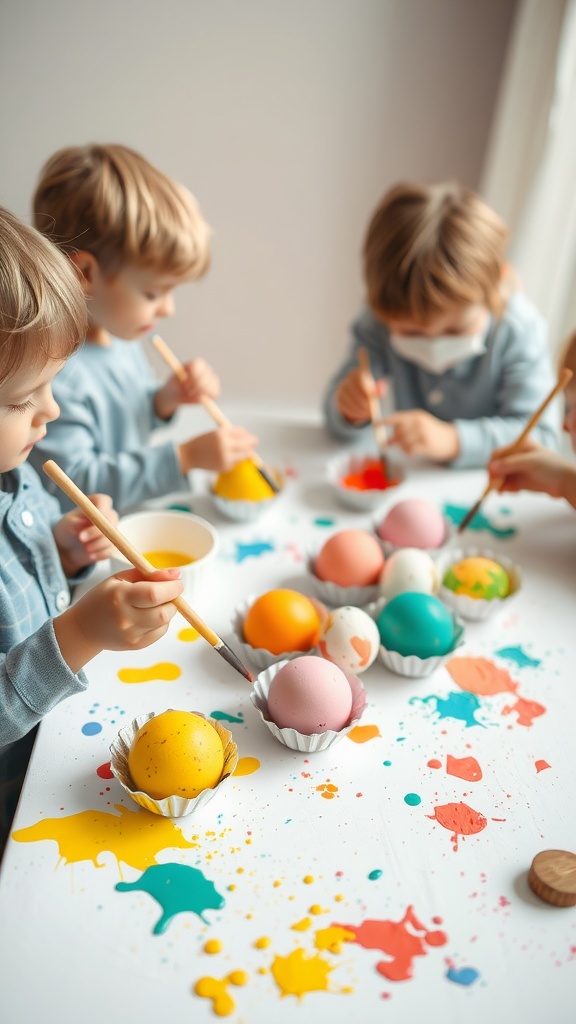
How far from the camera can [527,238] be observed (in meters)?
1.86

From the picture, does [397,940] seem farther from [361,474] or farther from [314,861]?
[361,474]

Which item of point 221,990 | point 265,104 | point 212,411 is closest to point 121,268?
point 212,411

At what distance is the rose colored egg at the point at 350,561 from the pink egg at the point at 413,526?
68mm

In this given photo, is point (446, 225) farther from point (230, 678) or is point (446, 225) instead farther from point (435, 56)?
point (435, 56)

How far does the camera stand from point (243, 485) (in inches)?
45.1

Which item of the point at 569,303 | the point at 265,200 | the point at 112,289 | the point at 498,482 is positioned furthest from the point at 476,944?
the point at 265,200

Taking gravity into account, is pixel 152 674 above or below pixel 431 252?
below

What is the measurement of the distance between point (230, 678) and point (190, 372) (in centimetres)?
61

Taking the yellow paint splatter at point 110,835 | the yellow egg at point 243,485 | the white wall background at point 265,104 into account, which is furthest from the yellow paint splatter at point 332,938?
the white wall background at point 265,104

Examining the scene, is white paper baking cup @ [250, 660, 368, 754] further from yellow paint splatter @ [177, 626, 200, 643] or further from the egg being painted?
the egg being painted

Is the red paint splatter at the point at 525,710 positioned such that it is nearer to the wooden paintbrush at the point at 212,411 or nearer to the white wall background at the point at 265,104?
the wooden paintbrush at the point at 212,411

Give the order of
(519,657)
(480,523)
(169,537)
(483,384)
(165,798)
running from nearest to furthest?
(165,798), (519,657), (169,537), (480,523), (483,384)

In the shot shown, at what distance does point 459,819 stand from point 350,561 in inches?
14.1

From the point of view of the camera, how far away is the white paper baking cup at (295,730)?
735 millimetres
